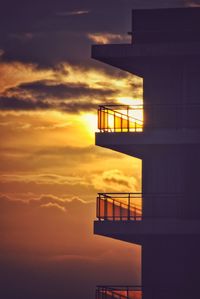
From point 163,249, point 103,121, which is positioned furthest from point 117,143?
point 163,249

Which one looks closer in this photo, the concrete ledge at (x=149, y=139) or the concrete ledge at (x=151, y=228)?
the concrete ledge at (x=151, y=228)

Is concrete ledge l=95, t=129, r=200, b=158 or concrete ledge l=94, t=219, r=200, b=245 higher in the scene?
concrete ledge l=95, t=129, r=200, b=158

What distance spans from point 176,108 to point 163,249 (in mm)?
5772

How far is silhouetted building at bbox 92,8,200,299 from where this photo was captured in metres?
50.5

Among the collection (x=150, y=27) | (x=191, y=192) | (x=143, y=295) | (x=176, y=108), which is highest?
(x=150, y=27)

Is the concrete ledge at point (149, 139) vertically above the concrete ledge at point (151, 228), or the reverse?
the concrete ledge at point (149, 139)

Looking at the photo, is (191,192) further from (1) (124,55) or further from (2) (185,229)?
(1) (124,55)

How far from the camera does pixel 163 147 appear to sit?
51.6m

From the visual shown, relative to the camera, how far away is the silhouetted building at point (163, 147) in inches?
1989

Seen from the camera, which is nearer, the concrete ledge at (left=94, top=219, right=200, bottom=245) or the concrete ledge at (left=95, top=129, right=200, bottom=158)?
the concrete ledge at (left=94, top=219, right=200, bottom=245)

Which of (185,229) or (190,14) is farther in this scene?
(190,14)

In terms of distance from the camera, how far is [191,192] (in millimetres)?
51469

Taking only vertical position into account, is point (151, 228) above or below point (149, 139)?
below

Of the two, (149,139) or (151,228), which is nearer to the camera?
(151,228)
